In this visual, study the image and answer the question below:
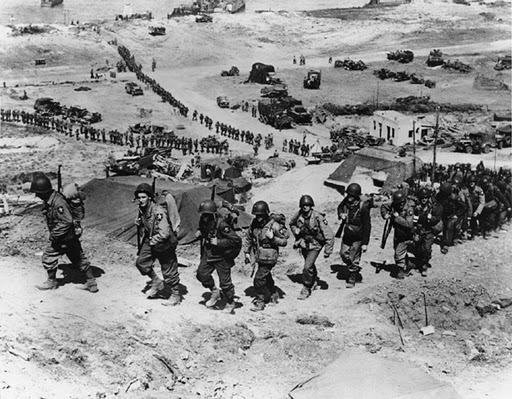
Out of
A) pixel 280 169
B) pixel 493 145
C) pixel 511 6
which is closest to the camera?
pixel 280 169

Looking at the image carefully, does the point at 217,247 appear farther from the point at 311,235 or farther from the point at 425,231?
the point at 425,231

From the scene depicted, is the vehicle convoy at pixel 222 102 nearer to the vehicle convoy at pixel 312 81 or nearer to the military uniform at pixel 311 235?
the vehicle convoy at pixel 312 81

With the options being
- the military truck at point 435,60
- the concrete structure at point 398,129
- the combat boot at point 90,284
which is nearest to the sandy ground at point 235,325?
the combat boot at point 90,284

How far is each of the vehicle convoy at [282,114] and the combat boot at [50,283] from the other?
1098 inches

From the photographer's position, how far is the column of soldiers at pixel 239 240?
8594mm

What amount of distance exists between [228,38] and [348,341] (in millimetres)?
60523

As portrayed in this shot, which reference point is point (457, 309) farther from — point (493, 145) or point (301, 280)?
point (493, 145)

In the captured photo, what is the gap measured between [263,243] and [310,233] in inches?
32.3

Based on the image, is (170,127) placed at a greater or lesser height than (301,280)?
lesser

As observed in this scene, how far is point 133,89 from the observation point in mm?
42906

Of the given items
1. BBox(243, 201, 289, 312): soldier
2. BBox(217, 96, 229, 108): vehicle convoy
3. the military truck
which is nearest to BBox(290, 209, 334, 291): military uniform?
BBox(243, 201, 289, 312): soldier

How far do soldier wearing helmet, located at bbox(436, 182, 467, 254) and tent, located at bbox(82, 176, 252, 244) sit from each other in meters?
3.94

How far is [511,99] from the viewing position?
4319 cm

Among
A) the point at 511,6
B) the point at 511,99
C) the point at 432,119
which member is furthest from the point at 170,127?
the point at 511,6
